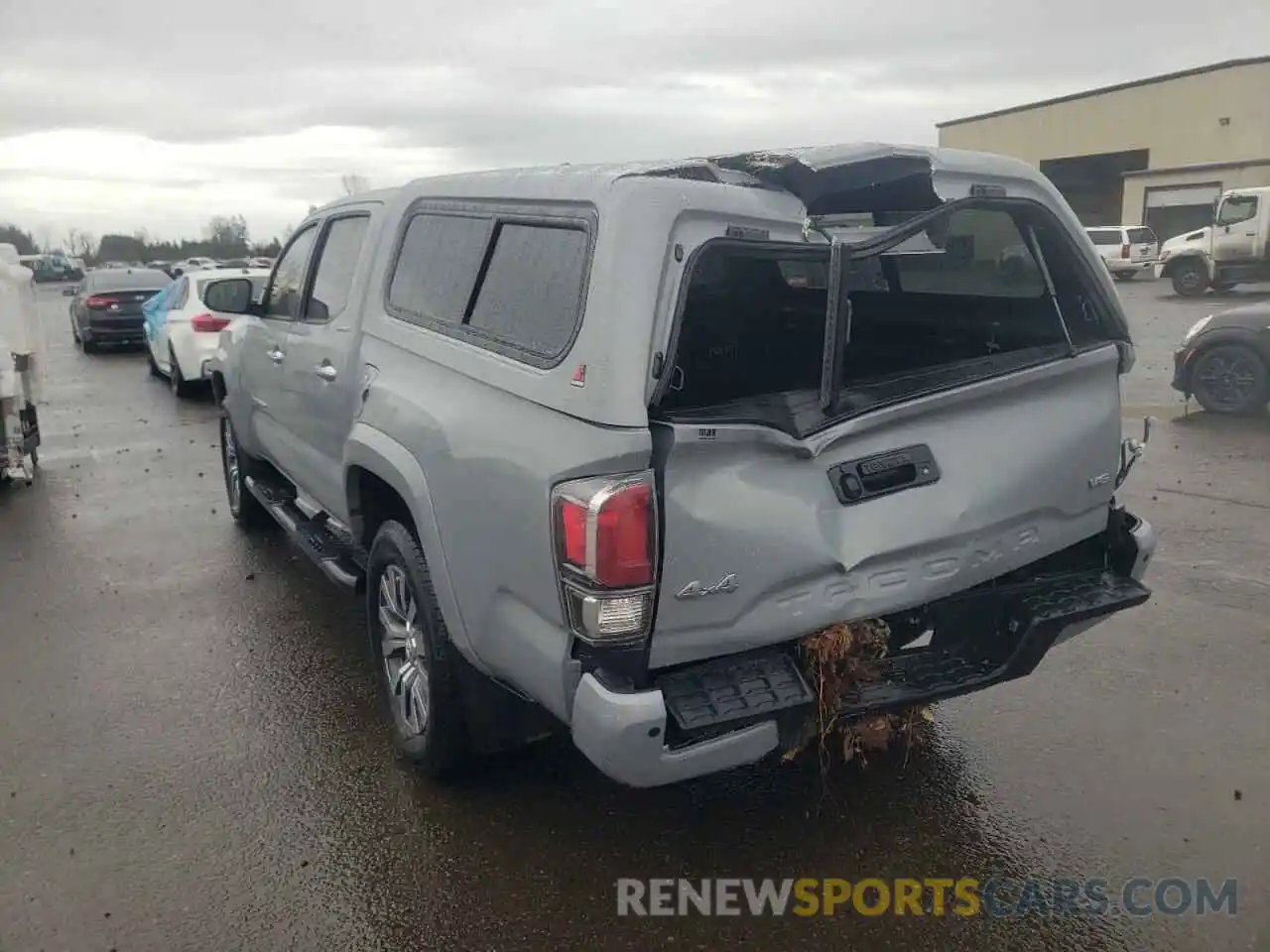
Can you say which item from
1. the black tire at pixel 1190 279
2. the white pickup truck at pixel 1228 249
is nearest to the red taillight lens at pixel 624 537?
the white pickup truck at pixel 1228 249

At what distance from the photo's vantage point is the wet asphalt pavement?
312 cm

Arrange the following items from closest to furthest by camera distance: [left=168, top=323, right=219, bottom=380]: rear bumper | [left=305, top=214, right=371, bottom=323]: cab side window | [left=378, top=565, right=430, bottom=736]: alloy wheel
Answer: [left=378, top=565, right=430, bottom=736]: alloy wheel, [left=305, top=214, right=371, bottom=323]: cab side window, [left=168, top=323, right=219, bottom=380]: rear bumper

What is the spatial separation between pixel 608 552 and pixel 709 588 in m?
0.31

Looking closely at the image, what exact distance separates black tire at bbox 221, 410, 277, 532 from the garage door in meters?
36.8

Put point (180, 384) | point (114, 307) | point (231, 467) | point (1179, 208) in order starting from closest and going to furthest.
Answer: point (231, 467) < point (180, 384) < point (114, 307) < point (1179, 208)

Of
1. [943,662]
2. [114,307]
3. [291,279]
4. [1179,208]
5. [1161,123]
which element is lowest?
[114,307]

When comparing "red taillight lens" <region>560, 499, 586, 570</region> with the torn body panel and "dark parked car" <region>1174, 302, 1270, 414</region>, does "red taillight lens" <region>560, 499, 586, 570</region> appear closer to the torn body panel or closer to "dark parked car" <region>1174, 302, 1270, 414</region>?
the torn body panel

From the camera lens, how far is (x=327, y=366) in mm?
4758

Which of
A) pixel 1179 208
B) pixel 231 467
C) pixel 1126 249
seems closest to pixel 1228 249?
pixel 1126 249

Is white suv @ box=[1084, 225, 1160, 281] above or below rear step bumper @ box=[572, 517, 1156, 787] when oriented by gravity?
below

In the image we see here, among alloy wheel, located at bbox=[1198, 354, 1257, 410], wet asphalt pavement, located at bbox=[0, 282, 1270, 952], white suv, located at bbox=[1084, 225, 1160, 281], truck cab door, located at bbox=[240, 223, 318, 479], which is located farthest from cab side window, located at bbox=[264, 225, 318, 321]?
white suv, located at bbox=[1084, 225, 1160, 281]

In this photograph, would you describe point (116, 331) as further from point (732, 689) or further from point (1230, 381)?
point (732, 689)

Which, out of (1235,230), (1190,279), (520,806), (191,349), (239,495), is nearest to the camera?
(520,806)

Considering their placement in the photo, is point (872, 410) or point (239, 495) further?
point (239, 495)
